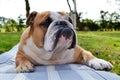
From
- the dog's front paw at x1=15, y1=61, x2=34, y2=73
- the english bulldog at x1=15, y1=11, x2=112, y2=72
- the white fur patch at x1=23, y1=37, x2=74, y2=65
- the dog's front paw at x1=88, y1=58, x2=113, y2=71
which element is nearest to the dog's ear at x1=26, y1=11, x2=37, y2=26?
the english bulldog at x1=15, y1=11, x2=112, y2=72

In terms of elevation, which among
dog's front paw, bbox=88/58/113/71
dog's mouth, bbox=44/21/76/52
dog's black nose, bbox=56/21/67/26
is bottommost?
dog's front paw, bbox=88/58/113/71

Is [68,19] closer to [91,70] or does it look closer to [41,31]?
[41,31]

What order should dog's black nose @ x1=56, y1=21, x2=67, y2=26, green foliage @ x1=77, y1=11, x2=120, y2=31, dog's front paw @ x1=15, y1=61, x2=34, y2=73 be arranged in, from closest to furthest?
dog's front paw @ x1=15, y1=61, x2=34, y2=73, dog's black nose @ x1=56, y1=21, x2=67, y2=26, green foliage @ x1=77, y1=11, x2=120, y2=31

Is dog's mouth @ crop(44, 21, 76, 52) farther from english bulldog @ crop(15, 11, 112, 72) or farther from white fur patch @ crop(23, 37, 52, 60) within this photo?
white fur patch @ crop(23, 37, 52, 60)

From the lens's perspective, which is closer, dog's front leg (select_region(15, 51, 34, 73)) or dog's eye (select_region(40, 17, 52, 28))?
dog's front leg (select_region(15, 51, 34, 73))

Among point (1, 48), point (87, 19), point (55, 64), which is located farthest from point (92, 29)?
point (55, 64)

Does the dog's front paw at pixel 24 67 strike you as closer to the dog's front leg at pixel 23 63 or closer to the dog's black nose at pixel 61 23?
the dog's front leg at pixel 23 63

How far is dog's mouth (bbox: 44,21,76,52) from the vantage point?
10.2 ft

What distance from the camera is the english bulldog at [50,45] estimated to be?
3.15m

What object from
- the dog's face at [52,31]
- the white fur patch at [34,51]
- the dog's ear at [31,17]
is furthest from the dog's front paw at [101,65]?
the dog's ear at [31,17]

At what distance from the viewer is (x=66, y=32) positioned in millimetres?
3135

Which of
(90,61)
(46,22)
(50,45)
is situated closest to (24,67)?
(50,45)

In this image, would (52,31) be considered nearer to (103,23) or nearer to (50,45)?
(50,45)

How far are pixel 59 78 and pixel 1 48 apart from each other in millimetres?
5976
